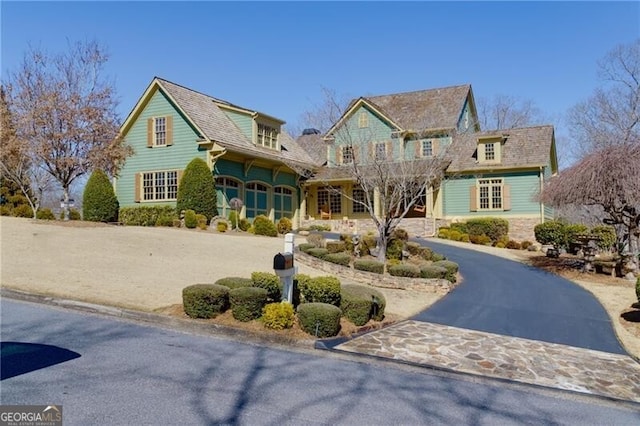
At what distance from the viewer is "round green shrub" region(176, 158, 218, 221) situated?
2094cm

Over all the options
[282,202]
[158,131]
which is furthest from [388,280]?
[158,131]

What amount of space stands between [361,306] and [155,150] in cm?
1788

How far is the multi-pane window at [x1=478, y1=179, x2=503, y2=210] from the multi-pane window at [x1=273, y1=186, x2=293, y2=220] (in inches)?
420

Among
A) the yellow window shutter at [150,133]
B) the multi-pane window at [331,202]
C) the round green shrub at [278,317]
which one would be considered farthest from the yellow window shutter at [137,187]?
the round green shrub at [278,317]

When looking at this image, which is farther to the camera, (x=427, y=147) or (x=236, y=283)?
(x=427, y=147)

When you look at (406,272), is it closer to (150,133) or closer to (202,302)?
(202,302)

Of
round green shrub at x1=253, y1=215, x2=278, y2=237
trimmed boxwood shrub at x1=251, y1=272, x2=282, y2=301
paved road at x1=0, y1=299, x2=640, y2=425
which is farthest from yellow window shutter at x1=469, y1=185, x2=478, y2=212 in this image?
paved road at x1=0, y1=299, x2=640, y2=425

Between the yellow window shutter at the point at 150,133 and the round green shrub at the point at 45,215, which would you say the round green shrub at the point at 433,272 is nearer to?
the yellow window shutter at the point at 150,133

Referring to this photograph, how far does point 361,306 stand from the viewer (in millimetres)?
8820

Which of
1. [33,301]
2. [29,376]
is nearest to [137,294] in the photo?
[33,301]

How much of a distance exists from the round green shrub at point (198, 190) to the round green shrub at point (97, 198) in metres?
4.11

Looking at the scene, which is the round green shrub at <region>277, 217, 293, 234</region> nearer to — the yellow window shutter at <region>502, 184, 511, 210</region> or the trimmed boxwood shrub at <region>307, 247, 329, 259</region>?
the trimmed boxwood shrub at <region>307, 247, 329, 259</region>

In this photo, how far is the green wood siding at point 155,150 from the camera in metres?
22.5

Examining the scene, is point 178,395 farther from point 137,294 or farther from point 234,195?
point 234,195
